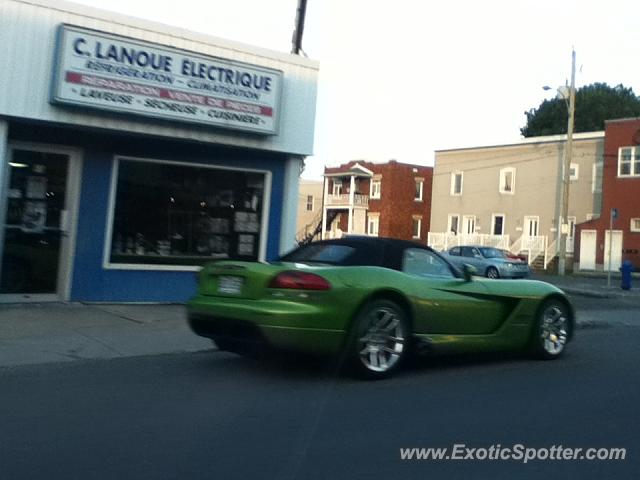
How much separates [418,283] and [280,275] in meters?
1.53

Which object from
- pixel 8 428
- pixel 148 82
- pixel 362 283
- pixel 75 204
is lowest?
pixel 8 428

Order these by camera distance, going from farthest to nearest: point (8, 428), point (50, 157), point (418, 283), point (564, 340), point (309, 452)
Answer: point (50, 157)
point (564, 340)
point (418, 283)
point (8, 428)
point (309, 452)

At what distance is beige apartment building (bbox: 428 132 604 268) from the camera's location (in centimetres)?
4369

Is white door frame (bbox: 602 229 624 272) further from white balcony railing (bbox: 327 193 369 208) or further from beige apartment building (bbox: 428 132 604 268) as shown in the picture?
white balcony railing (bbox: 327 193 369 208)

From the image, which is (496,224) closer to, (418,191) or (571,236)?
(571,236)

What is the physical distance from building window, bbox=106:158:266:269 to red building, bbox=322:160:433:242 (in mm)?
40840

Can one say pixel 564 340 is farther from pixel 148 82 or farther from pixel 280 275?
pixel 148 82

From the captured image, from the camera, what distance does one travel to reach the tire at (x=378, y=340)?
8008mm

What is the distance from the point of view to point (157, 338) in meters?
10.4

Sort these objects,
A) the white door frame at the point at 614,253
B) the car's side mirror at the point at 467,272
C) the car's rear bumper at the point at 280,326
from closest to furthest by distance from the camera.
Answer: the car's rear bumper at the point at 280,326
the car's side mirror at the point at 467,272
the white door frame at the point at 614,253

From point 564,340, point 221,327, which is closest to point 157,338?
point 221,327

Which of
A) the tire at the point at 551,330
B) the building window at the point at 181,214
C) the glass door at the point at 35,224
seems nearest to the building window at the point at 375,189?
the building window at the point at 181,214

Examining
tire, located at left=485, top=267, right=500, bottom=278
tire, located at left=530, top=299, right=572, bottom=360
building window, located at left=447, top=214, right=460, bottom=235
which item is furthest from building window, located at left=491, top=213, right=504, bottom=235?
tire, located at left=530, top=299, right=572, bottom=360

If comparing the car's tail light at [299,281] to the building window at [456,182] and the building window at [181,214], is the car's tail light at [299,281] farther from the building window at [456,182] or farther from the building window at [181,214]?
the building window at [456,182]
